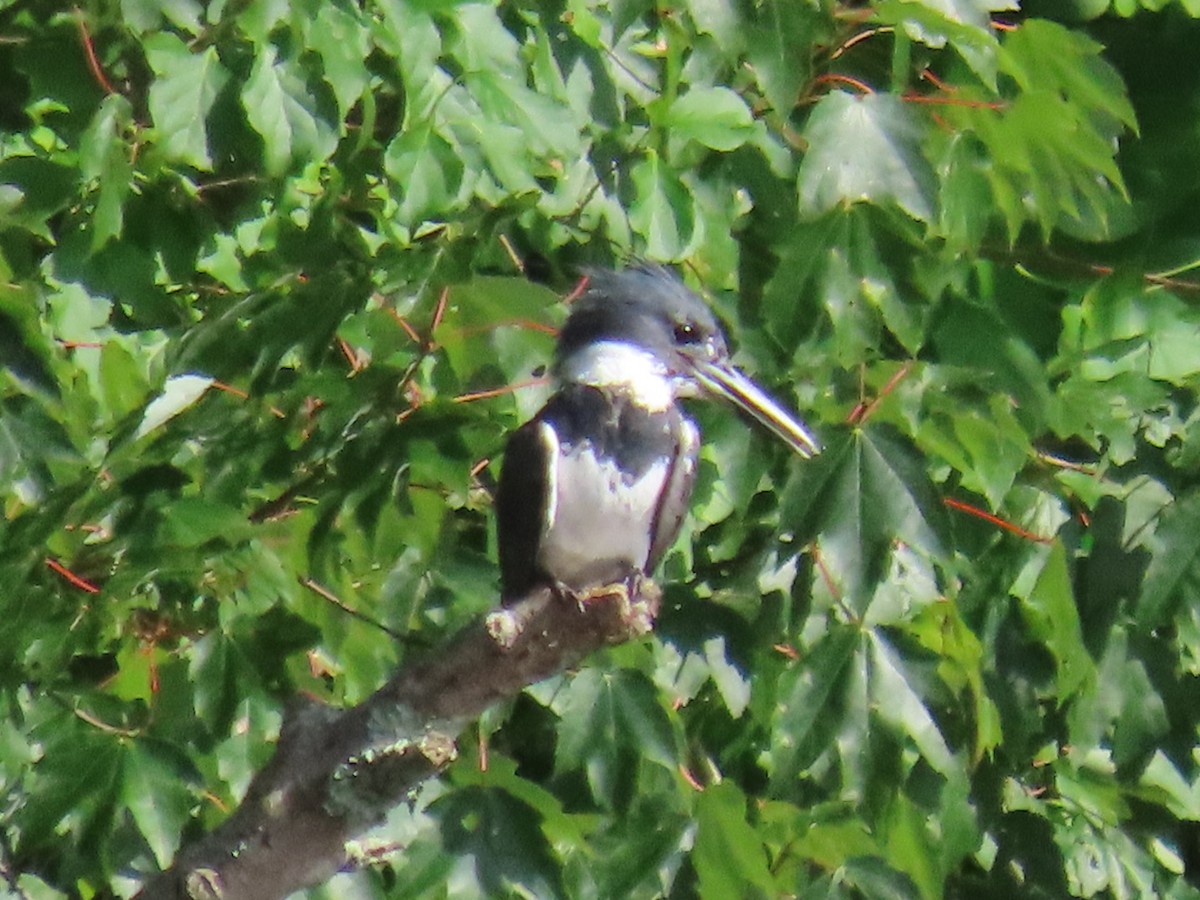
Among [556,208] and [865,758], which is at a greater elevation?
[556,208]

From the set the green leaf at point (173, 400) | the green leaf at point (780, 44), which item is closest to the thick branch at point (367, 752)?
the green leaf at point (173, 400)

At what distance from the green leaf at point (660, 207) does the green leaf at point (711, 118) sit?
82 mm

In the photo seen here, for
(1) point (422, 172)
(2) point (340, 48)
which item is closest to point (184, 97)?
(2) point (340, 48)

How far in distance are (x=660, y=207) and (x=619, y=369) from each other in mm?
359

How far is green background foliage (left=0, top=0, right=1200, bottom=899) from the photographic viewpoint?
8.20 ft

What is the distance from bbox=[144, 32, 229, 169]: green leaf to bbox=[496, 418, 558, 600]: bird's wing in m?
0.55

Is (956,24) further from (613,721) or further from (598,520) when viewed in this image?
(613,721)

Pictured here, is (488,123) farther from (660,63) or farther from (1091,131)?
(1091,131)

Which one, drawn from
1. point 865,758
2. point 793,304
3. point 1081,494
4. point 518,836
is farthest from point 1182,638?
point 518,836

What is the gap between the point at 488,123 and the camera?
2557 mm

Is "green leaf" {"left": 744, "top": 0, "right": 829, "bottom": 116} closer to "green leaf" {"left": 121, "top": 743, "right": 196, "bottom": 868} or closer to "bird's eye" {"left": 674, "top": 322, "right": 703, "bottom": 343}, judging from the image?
"bird's eye" {"left": 674, "top": 322, "right": 703, "bottom": 343}

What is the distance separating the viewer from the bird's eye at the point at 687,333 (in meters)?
2.93

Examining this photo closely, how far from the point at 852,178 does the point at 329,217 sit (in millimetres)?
754

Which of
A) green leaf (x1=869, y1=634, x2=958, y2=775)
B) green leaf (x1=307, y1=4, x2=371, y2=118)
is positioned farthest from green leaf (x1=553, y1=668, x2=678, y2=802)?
green leaf (x1=307, y1=4, x2=371, y2=118)
